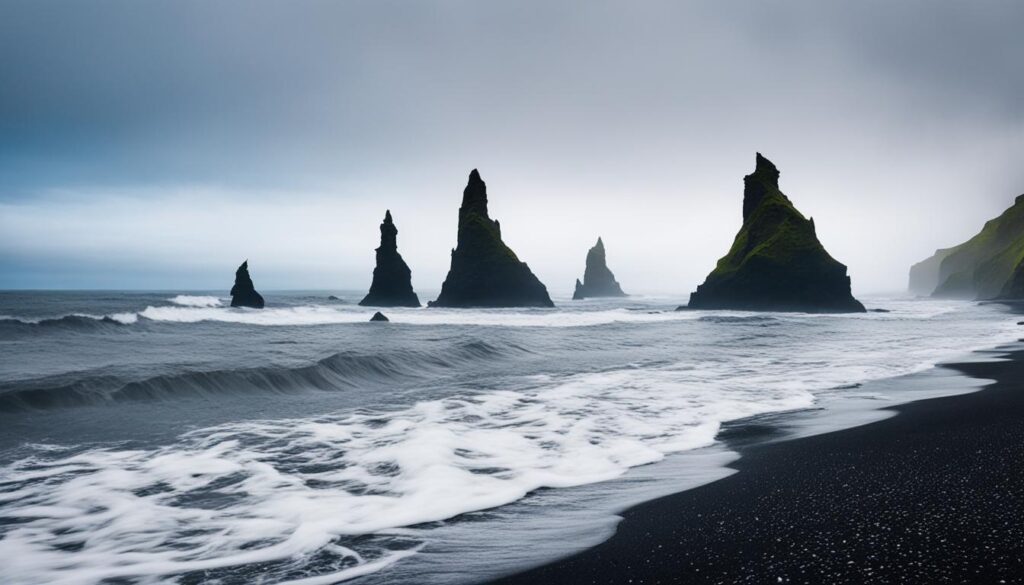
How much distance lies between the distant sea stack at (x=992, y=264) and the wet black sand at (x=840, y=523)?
103 metres

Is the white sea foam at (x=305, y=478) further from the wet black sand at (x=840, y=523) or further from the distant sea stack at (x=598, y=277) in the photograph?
the distant sea stack at (x=598, y=277)

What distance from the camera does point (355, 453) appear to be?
760 centimetres

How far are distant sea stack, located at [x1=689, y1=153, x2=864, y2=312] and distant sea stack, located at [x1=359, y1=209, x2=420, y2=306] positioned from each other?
45.0 metres

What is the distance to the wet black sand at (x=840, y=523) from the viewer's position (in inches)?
117

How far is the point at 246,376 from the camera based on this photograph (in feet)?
49.4

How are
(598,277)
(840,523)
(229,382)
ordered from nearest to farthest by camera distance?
(840,523)
(229,382)
(598,277)

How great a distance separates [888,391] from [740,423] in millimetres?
5114

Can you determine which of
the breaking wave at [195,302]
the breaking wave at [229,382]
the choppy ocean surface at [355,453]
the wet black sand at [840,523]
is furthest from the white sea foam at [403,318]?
the wet black sand at [840,523]

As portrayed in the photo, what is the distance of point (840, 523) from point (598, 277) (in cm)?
15699

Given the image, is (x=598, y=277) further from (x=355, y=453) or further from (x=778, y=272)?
(x=355, y=453)

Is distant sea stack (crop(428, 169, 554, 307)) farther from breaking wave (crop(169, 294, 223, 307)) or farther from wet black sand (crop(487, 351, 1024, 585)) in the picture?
wet black sand (crop(487, 351, 1024, 585))

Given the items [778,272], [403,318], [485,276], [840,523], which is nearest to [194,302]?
[485,276]

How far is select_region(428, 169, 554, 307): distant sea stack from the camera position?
82.1m

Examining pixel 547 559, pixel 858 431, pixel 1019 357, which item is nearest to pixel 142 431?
pixel 547 559
